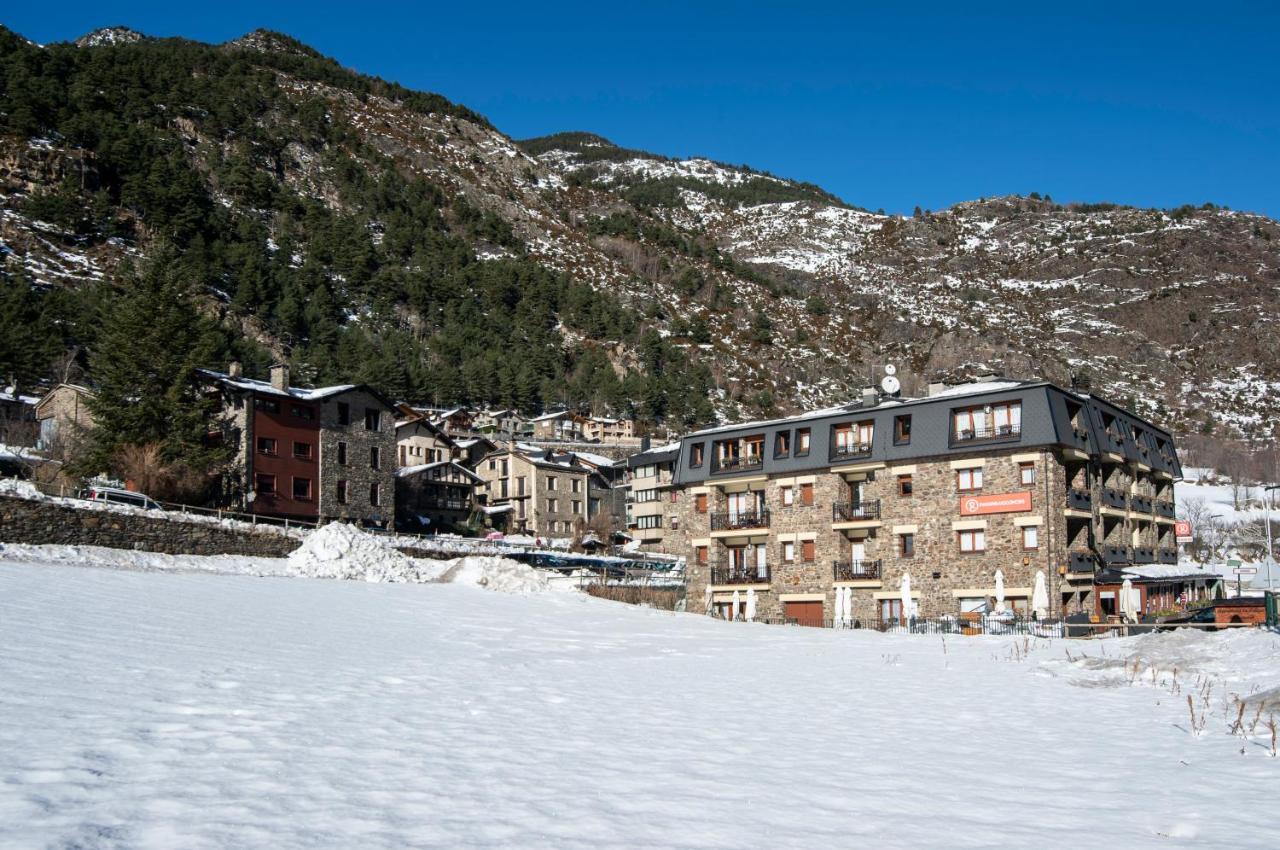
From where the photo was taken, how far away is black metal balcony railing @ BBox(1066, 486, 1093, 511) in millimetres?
42281

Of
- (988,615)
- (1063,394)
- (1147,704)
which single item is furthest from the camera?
(1063,394)

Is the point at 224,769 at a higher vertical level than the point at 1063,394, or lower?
lower

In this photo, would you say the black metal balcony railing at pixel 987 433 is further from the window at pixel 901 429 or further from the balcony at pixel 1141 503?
the balcony at pixel 1141 503

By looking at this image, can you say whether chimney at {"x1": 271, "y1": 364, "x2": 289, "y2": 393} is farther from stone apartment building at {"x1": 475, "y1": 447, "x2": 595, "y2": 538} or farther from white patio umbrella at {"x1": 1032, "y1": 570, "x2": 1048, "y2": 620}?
white patio umbrella at {"x1": 1032, "y1": 570, "x2": 1048, "y2": 620}

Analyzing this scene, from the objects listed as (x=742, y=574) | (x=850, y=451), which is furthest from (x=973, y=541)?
(x=742, y=574)

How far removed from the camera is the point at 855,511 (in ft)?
153

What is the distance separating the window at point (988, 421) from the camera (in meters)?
42.8

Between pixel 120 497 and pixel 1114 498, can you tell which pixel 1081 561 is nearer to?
pixel 1114 498

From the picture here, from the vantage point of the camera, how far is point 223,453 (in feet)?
187

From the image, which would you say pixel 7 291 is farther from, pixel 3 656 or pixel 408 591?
pixel 3 656

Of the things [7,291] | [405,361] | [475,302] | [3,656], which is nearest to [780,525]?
[3,656]

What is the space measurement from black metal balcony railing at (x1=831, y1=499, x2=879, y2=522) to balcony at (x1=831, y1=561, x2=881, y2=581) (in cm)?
203

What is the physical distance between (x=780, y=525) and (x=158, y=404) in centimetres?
3543

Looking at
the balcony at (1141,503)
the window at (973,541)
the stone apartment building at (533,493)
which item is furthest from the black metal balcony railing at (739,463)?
the stone apartment building at (533,493)
